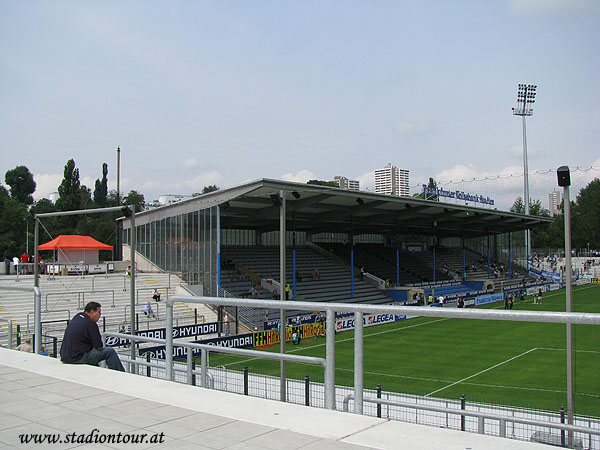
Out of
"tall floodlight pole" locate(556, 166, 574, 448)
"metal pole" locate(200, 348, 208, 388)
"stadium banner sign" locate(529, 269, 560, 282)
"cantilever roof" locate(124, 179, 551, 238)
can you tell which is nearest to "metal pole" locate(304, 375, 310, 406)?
"metal pole" locate(200, 348, 208, 388)

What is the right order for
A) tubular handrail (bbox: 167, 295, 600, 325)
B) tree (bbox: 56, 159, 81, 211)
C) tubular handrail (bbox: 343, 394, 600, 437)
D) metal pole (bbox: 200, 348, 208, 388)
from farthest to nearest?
1. tree (bbox: 56, 159, 81, 211)
2. metal pole (bbox: 200, 348, 208, 388)
3. tubular handrail (bbox: 343, 394, 600, 437)
4. tubular handrail (bbox: 167, 295, 600, 325)

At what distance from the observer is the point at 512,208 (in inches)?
5012

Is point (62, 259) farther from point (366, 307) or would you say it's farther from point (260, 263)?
point (366, 307)

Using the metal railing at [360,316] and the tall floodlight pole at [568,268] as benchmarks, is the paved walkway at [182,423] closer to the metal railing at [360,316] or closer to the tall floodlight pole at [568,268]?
the metal railing at [360,316]

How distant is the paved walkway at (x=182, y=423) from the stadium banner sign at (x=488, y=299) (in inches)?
1806

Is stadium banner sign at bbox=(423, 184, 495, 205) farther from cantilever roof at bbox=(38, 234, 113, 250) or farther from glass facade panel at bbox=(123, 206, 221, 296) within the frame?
cantilever roof at bbox=(38, 234, 113, 250)

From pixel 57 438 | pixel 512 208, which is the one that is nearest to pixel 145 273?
pixel 57 438

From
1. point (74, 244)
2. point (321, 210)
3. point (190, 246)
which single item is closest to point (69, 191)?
point (74, 244)

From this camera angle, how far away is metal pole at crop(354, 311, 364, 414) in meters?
5.08

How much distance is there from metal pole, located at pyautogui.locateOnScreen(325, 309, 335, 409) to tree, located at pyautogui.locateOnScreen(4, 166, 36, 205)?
385 feet

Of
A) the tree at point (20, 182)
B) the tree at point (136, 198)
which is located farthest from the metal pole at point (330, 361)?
the tree at point (20, 182)

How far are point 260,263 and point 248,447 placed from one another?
41.2 meters

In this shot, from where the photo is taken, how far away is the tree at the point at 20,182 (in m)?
109

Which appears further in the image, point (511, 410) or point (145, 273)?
point (145, 273)
